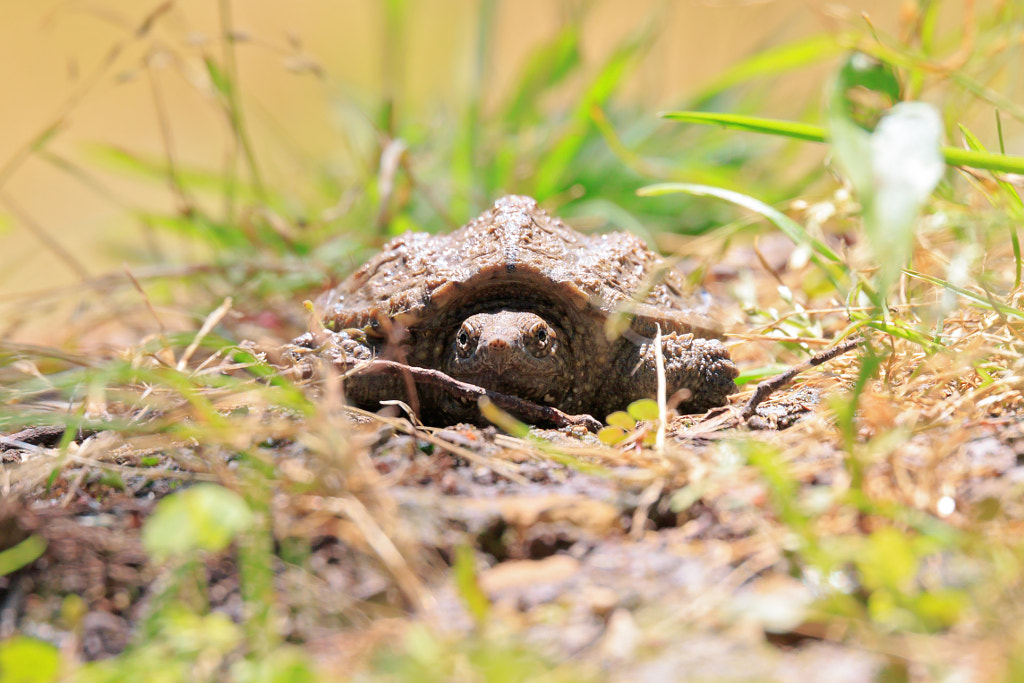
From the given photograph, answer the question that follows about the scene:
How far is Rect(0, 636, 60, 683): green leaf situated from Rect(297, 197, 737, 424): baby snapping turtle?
1.22 m

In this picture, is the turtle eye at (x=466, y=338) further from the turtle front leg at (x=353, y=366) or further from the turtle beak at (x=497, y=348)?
the turtle front leg at (x=353, y=366)

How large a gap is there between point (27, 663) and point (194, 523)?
0.29 meters

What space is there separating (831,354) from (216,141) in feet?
28.1

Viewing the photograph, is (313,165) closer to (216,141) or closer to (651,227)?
(651,227)

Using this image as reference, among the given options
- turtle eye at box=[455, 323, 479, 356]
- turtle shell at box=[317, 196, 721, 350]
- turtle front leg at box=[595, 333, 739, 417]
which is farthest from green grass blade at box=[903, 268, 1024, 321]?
turtle eye at box=[455, 323, 479, 356]

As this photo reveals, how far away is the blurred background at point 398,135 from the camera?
3.42m

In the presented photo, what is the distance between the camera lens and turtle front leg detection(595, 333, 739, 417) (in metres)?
2.30

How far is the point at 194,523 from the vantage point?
1119 mm

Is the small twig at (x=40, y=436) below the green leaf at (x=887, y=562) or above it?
above

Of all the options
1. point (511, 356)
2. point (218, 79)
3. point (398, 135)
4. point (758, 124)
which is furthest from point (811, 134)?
point (398, 135)

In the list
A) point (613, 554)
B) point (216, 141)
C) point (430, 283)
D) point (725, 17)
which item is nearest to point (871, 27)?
point (430, 283)

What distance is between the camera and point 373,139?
507cm

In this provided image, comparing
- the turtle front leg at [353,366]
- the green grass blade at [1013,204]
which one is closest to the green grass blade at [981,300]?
the green grass blade at [1013,204]

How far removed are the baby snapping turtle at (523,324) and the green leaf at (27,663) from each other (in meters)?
1.22
